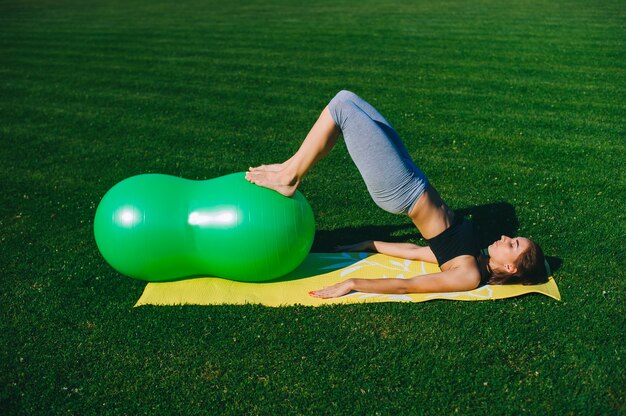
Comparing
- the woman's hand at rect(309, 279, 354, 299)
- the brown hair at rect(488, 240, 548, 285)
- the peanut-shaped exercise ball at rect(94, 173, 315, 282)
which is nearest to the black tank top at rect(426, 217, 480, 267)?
the brown hair at rect(488, 240, 548, 285)

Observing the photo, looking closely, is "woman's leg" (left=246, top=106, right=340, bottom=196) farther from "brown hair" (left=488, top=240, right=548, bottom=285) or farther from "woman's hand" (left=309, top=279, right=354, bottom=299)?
"brown hair" (left=488, top=240, right=548, bottom=285)

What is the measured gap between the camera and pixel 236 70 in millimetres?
15055

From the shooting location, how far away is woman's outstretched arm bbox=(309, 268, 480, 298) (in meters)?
5.63

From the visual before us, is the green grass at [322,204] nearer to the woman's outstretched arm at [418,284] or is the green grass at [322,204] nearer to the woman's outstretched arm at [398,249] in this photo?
the woman's outstretched arm at [418,284]

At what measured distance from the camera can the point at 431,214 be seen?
5.76 m

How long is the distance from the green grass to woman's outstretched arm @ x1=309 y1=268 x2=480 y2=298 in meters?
0.21

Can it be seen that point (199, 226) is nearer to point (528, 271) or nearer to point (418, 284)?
point (418, 284)

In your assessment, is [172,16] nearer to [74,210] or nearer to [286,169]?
[74,210]

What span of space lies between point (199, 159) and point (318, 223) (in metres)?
2.84

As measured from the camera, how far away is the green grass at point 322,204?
4.61 metres

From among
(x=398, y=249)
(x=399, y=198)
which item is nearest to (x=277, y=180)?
(x=399, y=198)

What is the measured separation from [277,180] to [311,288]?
3.75 ft

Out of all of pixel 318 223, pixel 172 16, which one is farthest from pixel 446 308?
pixel 172 16

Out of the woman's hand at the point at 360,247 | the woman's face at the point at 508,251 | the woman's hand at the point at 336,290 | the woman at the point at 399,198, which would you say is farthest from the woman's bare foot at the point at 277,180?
the woman's face at the point at 508,251
